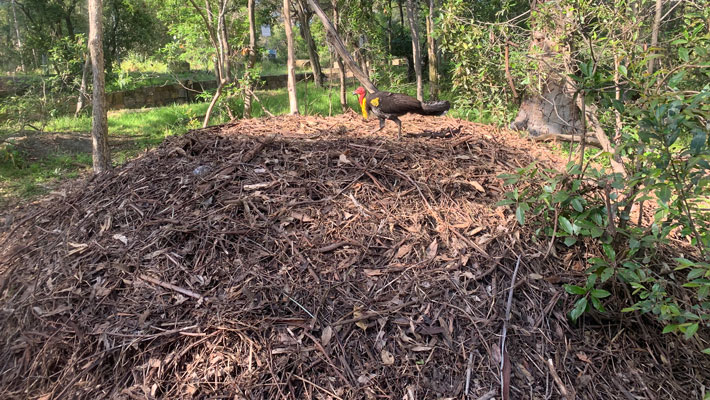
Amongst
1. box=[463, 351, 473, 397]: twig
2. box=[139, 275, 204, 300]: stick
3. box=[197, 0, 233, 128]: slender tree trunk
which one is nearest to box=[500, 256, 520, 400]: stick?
box=[463, 351, 473, 397]: twig

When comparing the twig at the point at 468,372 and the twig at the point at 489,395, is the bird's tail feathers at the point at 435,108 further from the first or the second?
the twig at the point at 489,395

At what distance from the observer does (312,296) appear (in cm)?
238

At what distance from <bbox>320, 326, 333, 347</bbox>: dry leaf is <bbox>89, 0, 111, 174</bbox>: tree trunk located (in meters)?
4.55

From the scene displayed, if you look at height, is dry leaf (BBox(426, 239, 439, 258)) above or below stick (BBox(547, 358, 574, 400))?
above

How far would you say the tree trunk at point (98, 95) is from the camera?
5.47 m

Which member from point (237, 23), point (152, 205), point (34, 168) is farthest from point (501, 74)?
point (237, 23)

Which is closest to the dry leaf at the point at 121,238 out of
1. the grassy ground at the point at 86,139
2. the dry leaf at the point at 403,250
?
the dry leaf at the point at 403,250

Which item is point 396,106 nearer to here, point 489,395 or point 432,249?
point 432,249

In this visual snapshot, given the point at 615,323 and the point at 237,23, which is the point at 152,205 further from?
the point at 237,23

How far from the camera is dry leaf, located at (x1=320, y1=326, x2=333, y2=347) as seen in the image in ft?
7.22

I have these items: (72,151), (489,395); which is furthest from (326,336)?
(72,151)

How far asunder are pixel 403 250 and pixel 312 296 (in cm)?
62

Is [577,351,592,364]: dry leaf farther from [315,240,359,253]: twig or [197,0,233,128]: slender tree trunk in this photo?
[197,0,233,128]: slender tree trunk

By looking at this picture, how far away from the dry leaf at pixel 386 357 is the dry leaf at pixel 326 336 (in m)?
0.27
